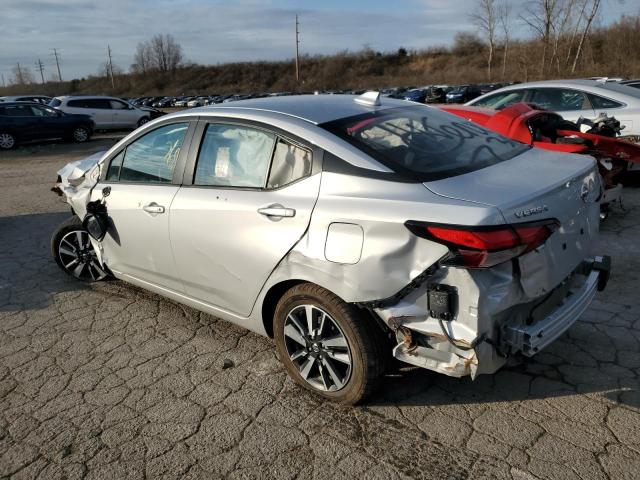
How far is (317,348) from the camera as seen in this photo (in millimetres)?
2988

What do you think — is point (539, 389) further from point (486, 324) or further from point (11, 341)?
point (11, 341)

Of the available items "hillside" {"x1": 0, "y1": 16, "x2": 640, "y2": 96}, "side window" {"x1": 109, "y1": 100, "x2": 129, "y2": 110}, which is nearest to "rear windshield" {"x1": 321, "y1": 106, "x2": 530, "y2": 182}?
"side window" {"x1": 109, "y1": 100, "x2": 129, "y2": 110}

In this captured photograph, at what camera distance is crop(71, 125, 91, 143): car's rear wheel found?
19.0 m

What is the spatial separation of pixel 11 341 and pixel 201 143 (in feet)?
6.92

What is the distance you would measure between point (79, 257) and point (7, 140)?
51.5 feet

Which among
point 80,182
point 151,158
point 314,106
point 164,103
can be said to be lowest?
point 164,103

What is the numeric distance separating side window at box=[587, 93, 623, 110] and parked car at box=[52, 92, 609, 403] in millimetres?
5747

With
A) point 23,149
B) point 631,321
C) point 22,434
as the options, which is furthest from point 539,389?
point 23,149

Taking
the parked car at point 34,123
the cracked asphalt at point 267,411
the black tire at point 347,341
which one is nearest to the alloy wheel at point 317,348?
the black tire at point 347,341

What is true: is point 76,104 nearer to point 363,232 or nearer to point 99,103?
point 99,103

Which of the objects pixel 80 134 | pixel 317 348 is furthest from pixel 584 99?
pixel 80 134

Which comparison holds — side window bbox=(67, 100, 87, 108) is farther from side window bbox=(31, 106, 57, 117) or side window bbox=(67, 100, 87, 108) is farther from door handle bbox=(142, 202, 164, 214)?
door handle bbox=(142, 202, 164, 214)

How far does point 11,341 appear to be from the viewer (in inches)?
157

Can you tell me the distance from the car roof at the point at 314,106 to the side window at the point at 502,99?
592 centimetres
